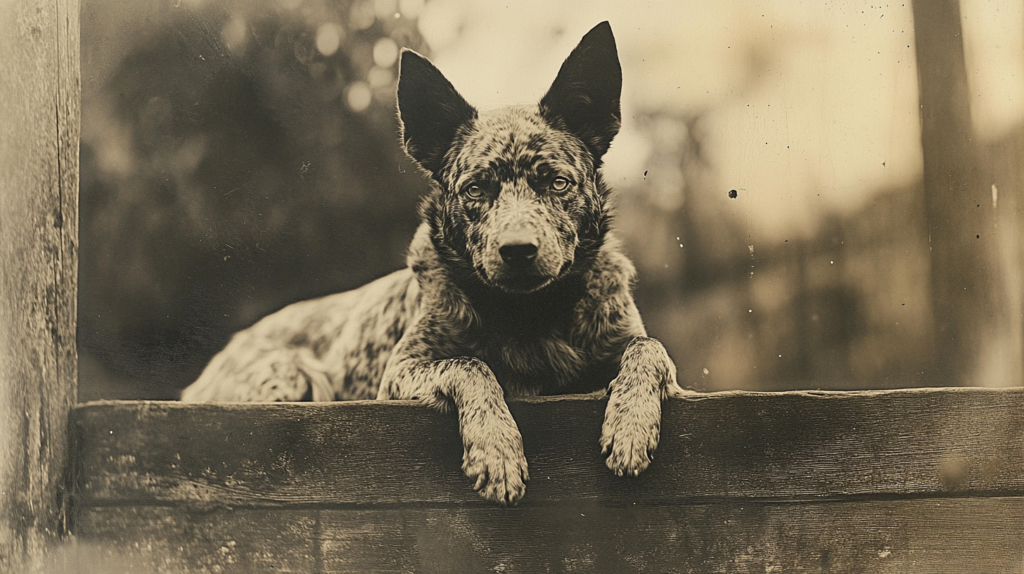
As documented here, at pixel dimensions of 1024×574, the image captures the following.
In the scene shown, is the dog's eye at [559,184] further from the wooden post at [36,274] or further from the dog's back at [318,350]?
the wooden post at [36,274]

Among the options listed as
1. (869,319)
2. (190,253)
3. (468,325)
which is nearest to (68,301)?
(190,253)

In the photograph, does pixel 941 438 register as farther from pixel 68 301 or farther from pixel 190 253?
pixel 68 301

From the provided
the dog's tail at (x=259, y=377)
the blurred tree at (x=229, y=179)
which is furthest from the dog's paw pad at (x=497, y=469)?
the blurred tree at (x=229, y=179)

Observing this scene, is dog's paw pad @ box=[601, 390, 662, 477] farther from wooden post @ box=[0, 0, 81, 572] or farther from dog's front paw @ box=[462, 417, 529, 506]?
wooden post @ box=[0, 0, 81, 572]

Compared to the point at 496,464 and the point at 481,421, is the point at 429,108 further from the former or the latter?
the point at 496,464

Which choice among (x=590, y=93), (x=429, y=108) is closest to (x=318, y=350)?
(x=429, y=108)
